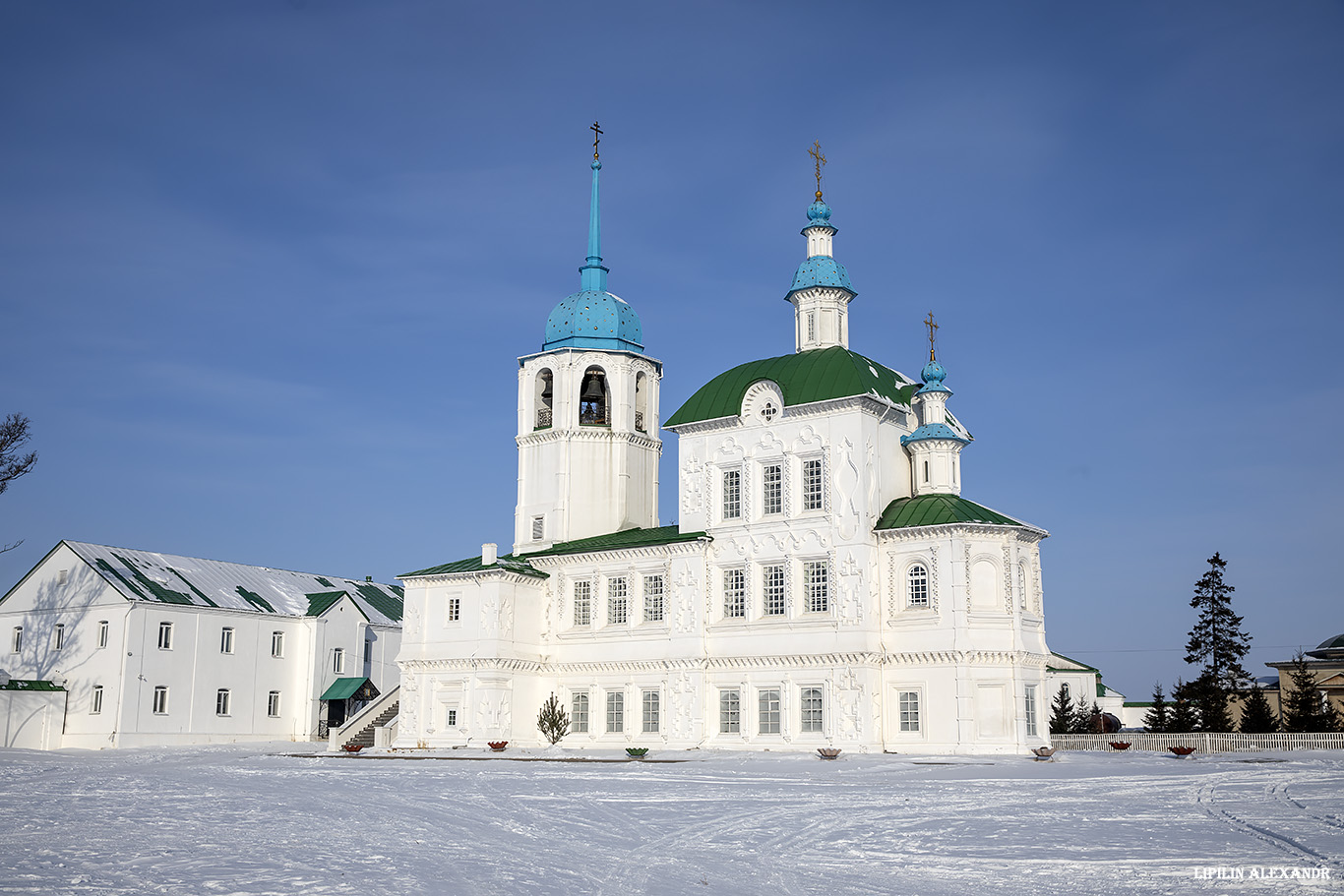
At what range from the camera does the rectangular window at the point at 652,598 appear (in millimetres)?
43938

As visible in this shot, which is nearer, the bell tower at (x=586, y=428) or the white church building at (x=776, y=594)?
the white church building at (x=776, y=594)

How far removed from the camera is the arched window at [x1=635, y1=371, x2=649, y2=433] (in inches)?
2088

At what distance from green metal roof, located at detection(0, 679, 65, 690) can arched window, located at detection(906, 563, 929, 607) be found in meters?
34.4

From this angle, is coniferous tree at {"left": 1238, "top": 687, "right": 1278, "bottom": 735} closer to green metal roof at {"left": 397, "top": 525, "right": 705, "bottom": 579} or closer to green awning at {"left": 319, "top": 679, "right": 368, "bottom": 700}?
green metal roof at {"left": 397, "top": 525, "right": 705, "bottom": 579}

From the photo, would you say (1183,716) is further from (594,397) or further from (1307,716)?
(594,397)

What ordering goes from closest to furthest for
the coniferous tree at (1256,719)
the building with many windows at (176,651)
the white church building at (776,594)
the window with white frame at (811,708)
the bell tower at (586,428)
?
the white church building at (776,594) → the window with white frame at (811,708) → the coniferous tree at (1256,719) → the building with many windows at (176,651) → the bell tower at (586,428)

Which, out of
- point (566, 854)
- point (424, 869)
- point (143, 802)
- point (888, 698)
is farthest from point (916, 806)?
point (888, 698)

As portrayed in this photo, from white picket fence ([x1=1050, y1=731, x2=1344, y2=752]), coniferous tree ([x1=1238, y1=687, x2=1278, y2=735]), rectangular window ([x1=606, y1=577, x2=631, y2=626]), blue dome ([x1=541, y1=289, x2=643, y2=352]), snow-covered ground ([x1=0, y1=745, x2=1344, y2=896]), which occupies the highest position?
blue dome ([x1=541, y1=289, x2=643, y2=352])

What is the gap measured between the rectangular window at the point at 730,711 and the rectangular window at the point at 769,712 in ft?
2.67

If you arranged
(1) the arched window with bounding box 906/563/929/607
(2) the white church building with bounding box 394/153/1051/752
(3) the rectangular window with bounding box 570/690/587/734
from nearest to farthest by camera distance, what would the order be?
(2) the white church building with bounding box 394/153/1051/752 → (1) the arched window with bounding box 906/563/929/607 → (3) the rectangular window with bounding box 570/690/587/734

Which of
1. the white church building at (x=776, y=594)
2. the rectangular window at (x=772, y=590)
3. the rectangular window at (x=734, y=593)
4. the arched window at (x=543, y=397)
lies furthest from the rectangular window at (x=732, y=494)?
the arched window at (x=543, y=397)

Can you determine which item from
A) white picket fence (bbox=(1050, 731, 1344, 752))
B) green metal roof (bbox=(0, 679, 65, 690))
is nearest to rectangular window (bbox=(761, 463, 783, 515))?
white picket fence (bbox=(1050, 731, 1344, 752))

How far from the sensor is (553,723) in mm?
44250

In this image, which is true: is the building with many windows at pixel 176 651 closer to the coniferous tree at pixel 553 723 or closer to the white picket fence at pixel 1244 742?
the coniferous tree at pixel 553 723
